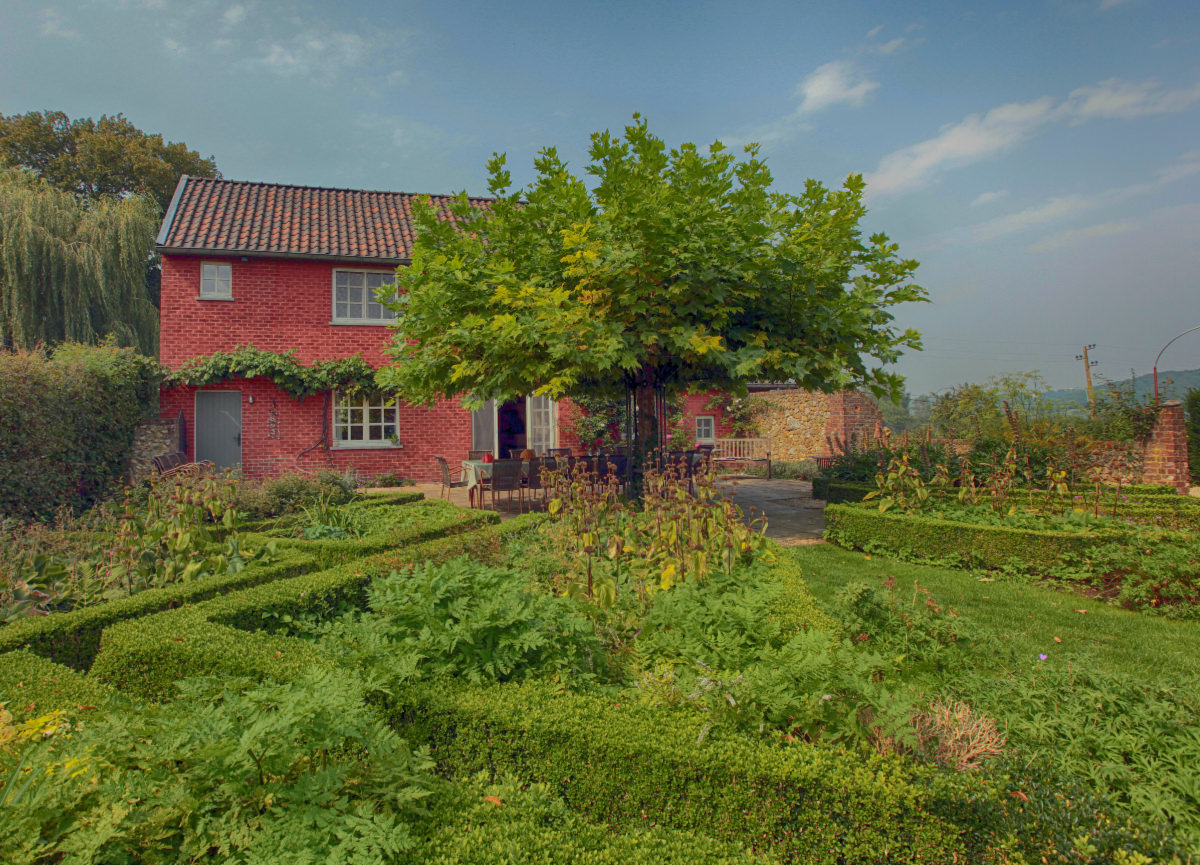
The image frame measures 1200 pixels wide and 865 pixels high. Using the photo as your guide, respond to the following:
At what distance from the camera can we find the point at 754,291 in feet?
25.4

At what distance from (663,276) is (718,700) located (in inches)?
230

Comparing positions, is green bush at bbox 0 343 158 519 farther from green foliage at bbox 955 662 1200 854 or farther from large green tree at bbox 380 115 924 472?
green foliage at bbox 955 662 1200 854

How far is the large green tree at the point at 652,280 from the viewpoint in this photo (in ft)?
23.8

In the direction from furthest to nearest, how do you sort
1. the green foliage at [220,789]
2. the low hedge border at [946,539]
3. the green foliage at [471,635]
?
1. the low hedge border at [946,539]
2. the green foliage at [471,635]
3. the green foliage at [220,789]

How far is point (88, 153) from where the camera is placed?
24828mm

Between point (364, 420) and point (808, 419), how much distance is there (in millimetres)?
13569

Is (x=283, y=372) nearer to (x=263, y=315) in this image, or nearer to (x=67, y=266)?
(x=263, y=315)

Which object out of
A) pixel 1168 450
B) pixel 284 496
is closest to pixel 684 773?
pixel 284 496

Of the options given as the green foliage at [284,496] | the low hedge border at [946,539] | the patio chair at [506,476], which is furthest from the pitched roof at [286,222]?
the low hedge border at [946,539]

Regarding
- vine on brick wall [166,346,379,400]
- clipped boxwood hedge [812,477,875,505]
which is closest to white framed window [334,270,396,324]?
vine on brick wall [166,346,379,400]

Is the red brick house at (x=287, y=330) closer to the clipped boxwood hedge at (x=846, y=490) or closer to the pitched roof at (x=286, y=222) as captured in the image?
the pitched roof at (x=286, y=222)

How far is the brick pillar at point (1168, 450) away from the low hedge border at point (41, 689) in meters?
15.3

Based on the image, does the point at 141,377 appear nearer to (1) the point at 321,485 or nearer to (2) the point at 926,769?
(1) the point at 321,485

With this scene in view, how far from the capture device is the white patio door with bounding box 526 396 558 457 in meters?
15.5
